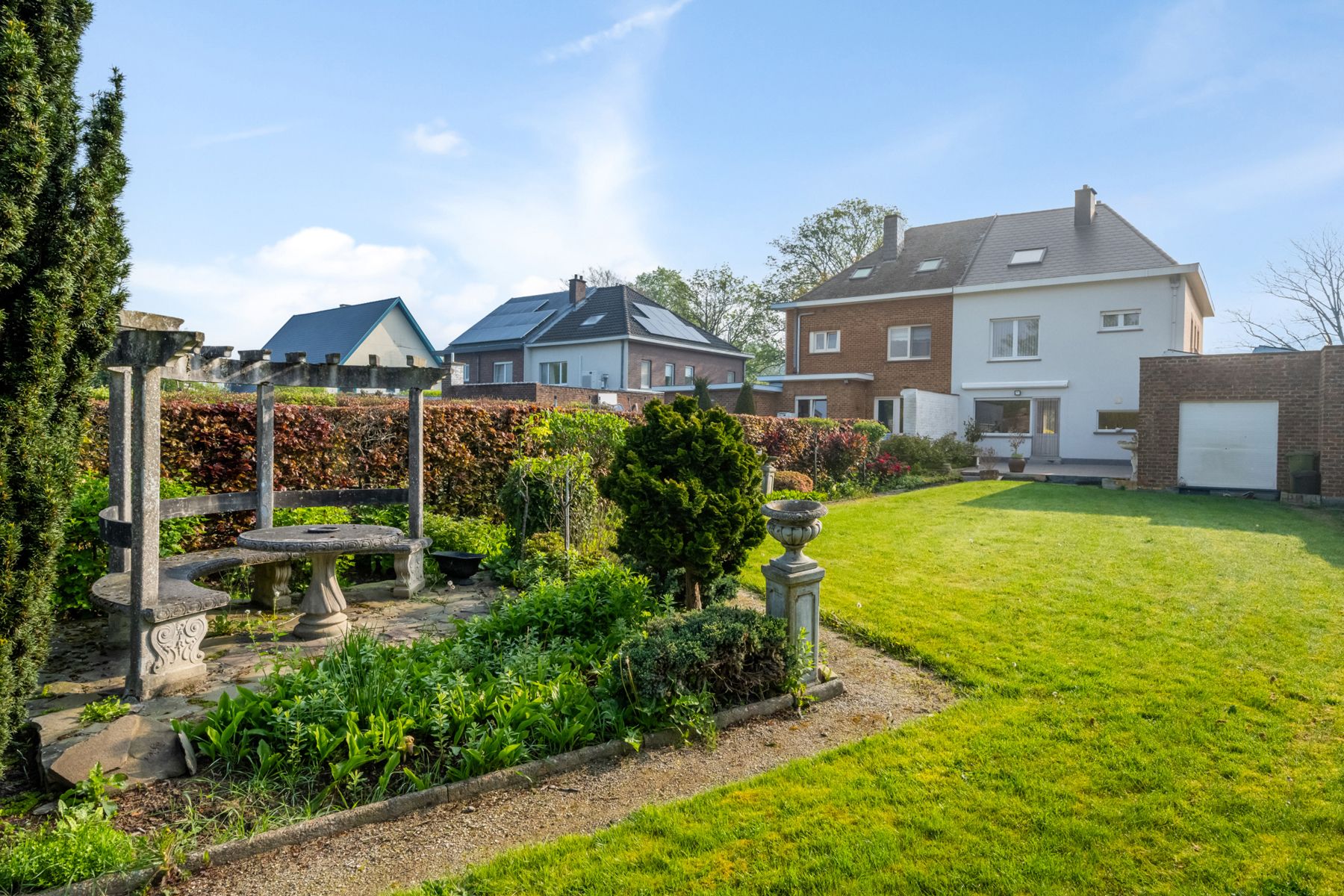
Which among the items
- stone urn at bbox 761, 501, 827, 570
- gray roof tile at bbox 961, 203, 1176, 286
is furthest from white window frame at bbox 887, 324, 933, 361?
stone urn at bbox 761, 501, 827, 570

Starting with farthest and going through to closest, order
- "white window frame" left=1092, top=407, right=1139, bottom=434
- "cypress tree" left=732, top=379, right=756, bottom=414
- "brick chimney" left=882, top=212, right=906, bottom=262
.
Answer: "brick chimney" left=882, top=212, right=906, bottom=262, "cypress tree" left=732, top=379, right=756, bottom=414, "white window frame" left=1092, top=407, right=1139, bottom=434

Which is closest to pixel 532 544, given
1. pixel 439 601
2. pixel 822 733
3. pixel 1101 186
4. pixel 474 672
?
pixel 439 601

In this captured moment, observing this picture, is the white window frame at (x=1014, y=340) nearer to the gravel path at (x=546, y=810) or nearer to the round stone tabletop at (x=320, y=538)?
the gravel path at (x=546, y=810)

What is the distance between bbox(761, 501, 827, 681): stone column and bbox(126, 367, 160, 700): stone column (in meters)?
3.82

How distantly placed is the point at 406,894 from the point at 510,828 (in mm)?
588

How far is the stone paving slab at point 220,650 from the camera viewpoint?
3.89 m

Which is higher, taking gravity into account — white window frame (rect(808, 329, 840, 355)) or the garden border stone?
white window frame (rect(808, 329, 840, 355))

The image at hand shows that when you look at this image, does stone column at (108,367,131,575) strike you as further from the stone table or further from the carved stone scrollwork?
the carved stone scrollwork

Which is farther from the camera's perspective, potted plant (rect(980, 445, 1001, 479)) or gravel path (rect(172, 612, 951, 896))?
potted plant (rect(980, 445, 1001, 479))

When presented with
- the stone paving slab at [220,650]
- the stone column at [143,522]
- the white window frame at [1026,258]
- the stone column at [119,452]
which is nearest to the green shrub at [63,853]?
the stone paving slab at [220,650]

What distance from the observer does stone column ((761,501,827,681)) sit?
477 centimetres

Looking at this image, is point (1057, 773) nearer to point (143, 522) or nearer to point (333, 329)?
point (143, 522)

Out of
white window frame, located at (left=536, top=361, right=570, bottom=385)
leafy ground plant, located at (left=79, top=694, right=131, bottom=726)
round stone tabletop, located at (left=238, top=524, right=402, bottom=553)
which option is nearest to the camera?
leafy ground plant, located at (left=79, top=694, right=131, bottom=726)

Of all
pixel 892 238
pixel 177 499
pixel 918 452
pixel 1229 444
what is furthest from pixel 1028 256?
pixel 177 499
